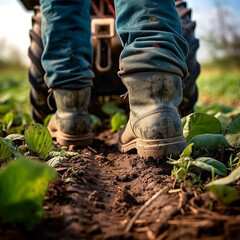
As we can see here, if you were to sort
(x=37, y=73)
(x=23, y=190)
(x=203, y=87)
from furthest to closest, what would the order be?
(x=203, y=87)
(x=37, y=73)
(x=23, y=190)

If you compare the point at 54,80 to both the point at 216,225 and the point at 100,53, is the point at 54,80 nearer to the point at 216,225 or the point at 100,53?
the point at 100,53

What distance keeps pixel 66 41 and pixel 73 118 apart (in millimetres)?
407

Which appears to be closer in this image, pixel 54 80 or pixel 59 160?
pixel 59 160

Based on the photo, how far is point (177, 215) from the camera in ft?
2.93

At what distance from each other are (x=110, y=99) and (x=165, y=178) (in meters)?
1.86

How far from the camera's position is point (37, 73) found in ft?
7.60

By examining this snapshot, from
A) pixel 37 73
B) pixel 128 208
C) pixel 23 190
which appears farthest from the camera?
pixel 37 73

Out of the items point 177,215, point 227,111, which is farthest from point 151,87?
point 227,111

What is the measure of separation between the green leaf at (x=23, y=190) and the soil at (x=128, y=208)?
0.11 ft

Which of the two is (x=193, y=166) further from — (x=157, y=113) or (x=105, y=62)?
(x=105, y=62)

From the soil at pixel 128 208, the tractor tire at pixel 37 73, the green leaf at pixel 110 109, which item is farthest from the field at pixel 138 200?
the green leaf at pixel 110 109

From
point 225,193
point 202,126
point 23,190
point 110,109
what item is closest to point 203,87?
point 110,109

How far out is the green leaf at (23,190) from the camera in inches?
29.8

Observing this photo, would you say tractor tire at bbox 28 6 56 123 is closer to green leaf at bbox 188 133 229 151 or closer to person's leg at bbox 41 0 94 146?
person's leg at bbox 41 0 94 146
